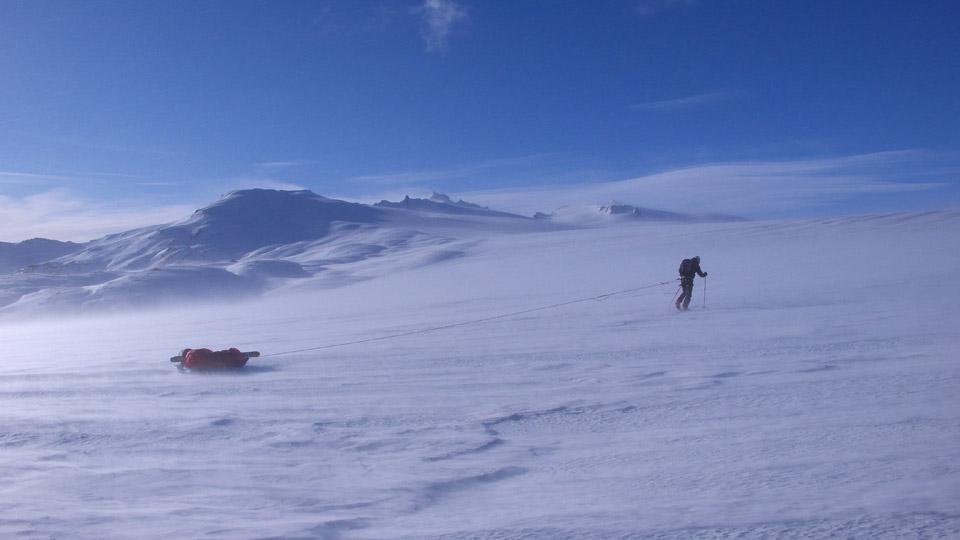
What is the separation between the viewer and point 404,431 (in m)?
5.99

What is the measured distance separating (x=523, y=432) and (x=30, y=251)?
10205 centimetres

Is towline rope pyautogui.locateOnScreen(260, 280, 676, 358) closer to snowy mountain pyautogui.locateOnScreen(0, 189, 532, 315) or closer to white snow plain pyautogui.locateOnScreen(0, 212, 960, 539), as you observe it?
white snow plain pyautogui.locateOnScreen(0, 212, 960, 539)

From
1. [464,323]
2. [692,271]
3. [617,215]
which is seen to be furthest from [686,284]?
[617,215]

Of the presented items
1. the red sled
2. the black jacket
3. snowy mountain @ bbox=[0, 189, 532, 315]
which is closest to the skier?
the black jacket

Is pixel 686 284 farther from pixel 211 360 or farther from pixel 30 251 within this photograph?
pixel 30 251

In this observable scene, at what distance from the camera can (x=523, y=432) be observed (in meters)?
5.81

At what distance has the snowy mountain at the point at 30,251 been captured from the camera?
86869mm

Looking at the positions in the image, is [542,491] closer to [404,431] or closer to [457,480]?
[457,480]

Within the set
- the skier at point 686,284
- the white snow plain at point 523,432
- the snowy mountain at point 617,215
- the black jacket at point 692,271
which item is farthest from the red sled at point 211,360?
the snowy mountain at point 617,215

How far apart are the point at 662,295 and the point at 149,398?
11.4m

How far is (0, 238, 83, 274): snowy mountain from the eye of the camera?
86869 millimetres

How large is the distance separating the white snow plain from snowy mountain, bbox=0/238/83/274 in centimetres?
8759

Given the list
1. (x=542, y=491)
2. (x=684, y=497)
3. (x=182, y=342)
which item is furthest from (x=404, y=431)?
(x=182, y=342)

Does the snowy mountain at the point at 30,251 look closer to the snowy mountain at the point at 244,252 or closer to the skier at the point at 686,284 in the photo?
the snowy mountain at the point at 244,252
